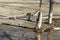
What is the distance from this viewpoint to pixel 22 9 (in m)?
10.8

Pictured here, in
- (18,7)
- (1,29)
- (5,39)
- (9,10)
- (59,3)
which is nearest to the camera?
(5,39)

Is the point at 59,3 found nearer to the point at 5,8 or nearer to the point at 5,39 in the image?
the point at 5,8

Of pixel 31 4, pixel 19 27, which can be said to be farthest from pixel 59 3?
pixel 19 27

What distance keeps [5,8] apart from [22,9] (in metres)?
0.77

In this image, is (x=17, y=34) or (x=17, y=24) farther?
(x=17, y=24)

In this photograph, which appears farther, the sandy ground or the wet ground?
the sandy ground

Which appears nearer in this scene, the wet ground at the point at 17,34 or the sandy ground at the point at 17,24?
the wet ground at the point at 17,34

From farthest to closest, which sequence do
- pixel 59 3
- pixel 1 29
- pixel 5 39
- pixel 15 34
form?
1. pixel 59 3
2. pixel 1 29
3. pixel 15 34
4. pixel 5 39

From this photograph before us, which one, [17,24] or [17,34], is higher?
[17,24]

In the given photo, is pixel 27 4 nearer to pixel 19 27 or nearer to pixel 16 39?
pixel 19 27

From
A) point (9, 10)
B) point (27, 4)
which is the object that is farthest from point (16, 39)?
point (27, 4)

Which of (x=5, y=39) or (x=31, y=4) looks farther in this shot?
(x=31, y=4)

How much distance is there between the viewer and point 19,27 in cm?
787

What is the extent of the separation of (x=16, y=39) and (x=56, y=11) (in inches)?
165
